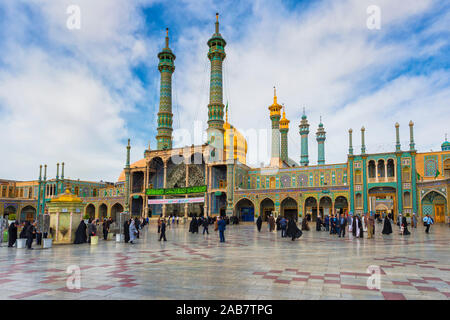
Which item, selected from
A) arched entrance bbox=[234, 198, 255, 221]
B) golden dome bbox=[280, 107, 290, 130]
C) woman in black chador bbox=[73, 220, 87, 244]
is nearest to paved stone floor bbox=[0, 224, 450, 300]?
woman in black chador bbox=[73, 220, 87, 244]

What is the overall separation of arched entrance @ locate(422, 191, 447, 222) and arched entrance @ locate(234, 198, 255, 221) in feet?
53.6

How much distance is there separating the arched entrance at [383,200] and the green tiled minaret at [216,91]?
1810 centimetres

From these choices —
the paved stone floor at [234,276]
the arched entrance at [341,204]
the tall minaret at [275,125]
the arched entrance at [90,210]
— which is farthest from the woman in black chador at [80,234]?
the arched entrance at [90,210]

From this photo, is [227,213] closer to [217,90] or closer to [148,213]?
[148,213]

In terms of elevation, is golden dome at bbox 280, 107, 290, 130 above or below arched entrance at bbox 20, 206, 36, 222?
above

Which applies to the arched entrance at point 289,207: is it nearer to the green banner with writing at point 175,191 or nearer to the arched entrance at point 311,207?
the arched entrance at point 311,207

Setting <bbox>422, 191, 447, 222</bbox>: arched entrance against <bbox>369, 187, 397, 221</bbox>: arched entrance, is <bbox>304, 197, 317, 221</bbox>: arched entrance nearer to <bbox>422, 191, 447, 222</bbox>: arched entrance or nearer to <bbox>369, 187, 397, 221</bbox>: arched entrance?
<bbox>369, 187, 397, 221</bbox>: arched entrance

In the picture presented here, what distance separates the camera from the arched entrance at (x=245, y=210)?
124ft

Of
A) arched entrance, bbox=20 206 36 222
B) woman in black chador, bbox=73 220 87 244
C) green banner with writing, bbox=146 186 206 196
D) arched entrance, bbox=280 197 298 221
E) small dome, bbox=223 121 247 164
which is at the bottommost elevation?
arched entrance, bbox=20 206 36 222

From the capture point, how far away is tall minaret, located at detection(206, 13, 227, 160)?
4328cm

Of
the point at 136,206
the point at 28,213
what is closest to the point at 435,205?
the point at 136,206

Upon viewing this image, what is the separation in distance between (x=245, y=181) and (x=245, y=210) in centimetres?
347
